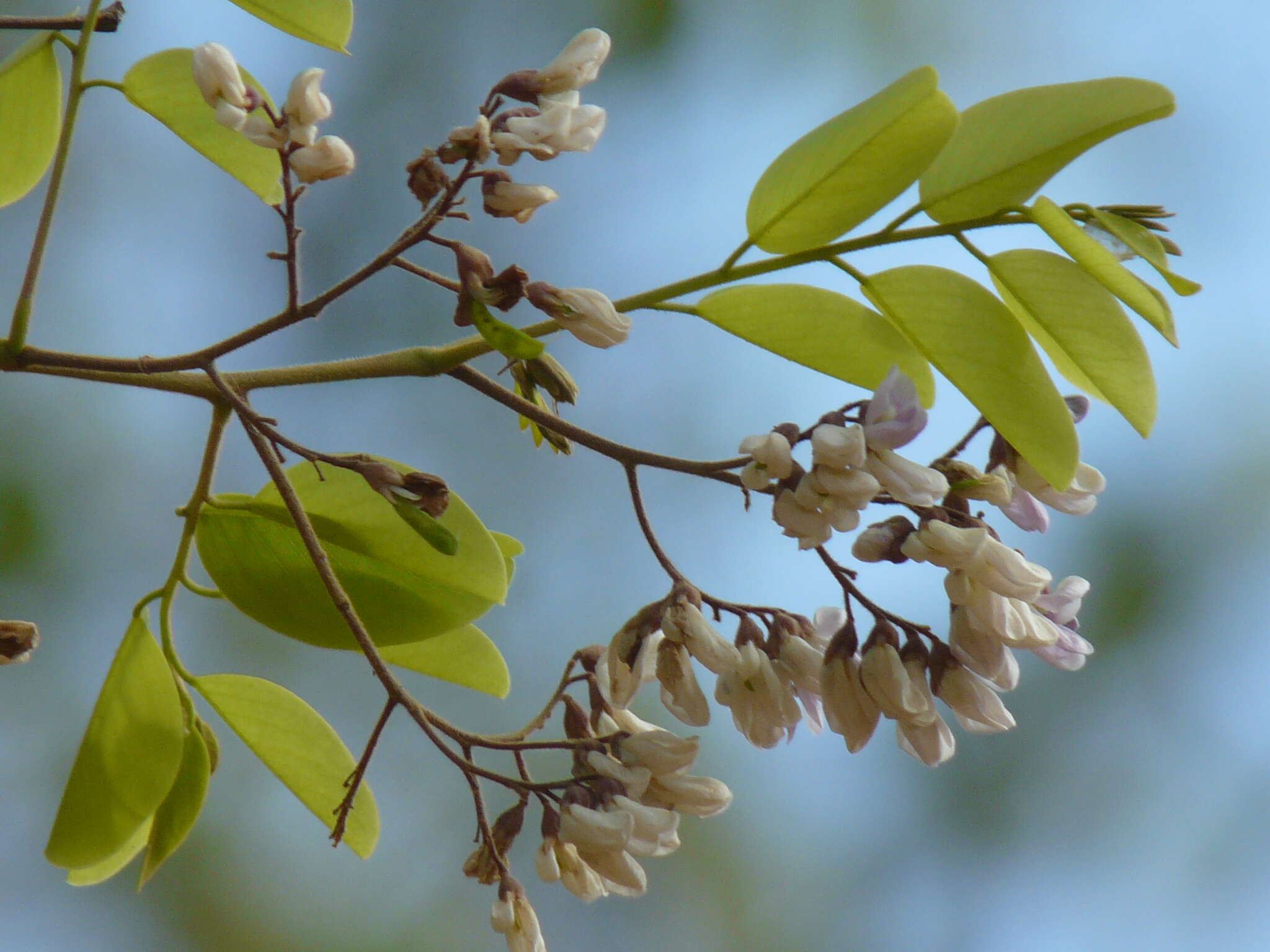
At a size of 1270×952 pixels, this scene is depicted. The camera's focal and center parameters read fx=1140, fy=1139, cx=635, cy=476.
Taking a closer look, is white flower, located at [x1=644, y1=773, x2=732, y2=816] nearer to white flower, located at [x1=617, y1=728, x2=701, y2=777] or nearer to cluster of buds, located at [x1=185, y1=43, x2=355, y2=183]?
white flower, located at [x1=617, y1=728, x2=701, y2=777]

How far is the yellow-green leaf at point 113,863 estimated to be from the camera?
0.36 meters

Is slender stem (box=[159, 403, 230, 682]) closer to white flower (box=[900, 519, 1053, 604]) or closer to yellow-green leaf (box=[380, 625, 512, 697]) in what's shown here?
yellow-green leaf (box=[380, 625, 512, 697])

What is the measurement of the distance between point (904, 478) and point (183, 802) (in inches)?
10.2

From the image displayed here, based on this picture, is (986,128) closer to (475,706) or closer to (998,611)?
Answer: (998,611)

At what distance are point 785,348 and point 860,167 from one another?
57 mm

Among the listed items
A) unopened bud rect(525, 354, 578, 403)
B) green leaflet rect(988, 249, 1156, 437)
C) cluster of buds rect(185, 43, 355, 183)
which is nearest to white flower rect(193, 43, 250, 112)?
cluster of buds rect(185, 43, 355, 183)

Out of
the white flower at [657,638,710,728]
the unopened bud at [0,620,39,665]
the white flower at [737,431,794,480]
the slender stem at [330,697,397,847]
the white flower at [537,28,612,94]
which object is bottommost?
the unopened bud at [0,620,39,665]

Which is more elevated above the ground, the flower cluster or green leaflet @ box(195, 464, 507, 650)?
the flower cluster

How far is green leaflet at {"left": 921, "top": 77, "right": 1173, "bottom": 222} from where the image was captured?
277mm

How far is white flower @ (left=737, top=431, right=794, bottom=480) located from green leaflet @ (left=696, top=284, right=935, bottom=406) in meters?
0.05

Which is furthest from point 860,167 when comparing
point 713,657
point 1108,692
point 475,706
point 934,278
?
point 1108,692

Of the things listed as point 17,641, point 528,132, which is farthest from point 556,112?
point 17,641

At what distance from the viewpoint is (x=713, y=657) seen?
316 mm

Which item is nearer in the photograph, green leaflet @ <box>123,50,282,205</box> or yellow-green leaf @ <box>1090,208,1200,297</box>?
yellow-green leaf @ <box>1090,208,1200,297</box>
